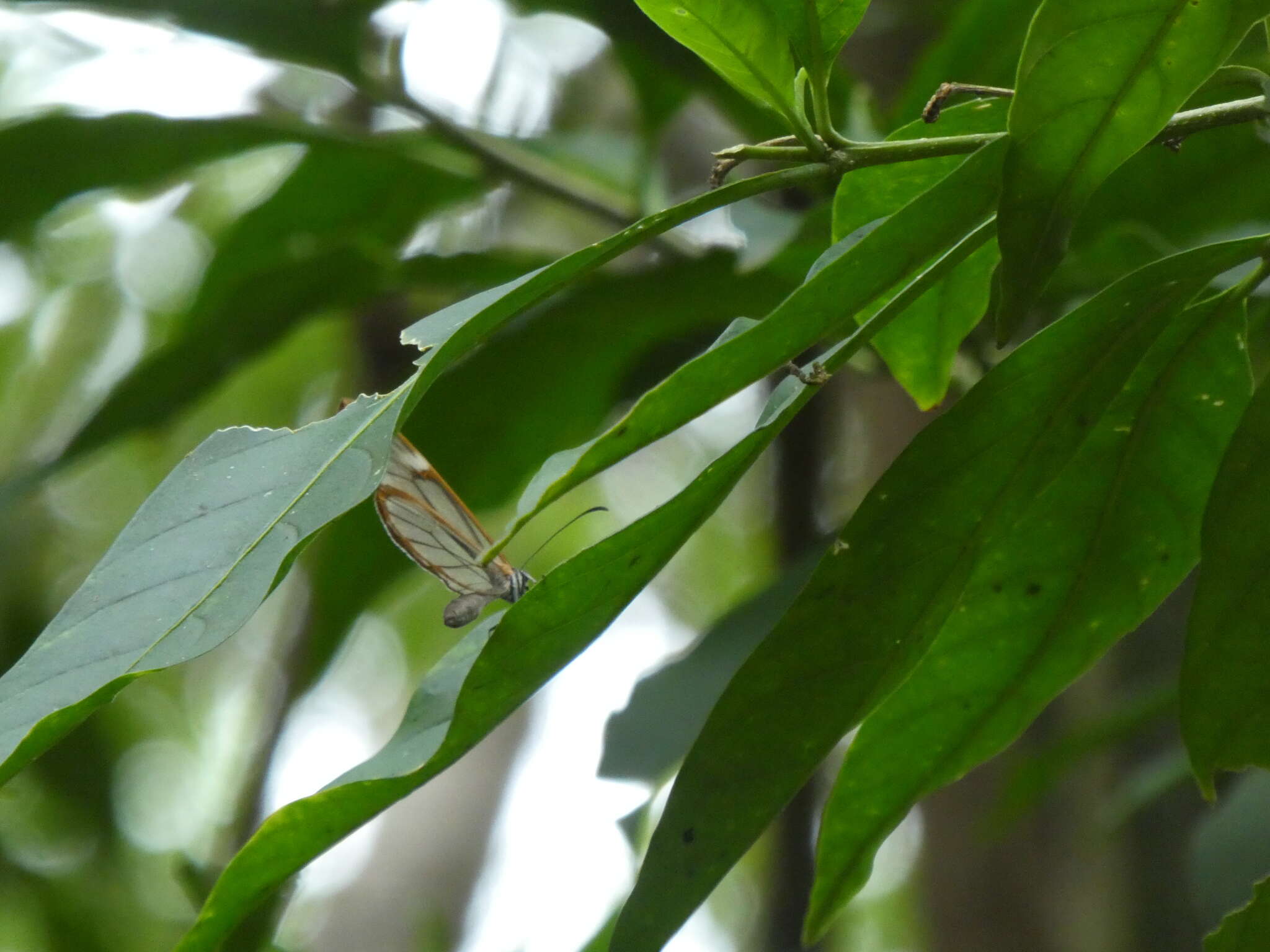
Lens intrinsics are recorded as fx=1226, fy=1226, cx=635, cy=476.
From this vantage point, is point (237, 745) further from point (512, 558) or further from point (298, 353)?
point (298, 353)

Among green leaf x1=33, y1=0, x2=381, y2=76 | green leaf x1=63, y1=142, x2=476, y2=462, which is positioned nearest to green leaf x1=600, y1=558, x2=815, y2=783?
green leaf x1=63, y1=142, x2=476, y2=462

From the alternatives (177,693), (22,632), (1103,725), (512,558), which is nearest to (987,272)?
(1103,725)

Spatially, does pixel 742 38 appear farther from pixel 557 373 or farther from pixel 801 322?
pixel 557 373

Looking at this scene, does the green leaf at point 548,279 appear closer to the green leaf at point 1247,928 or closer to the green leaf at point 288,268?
the green leaf at point 1247,928

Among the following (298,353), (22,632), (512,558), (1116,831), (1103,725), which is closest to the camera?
(1103,725)

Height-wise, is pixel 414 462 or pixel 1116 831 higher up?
pixel 414 462
